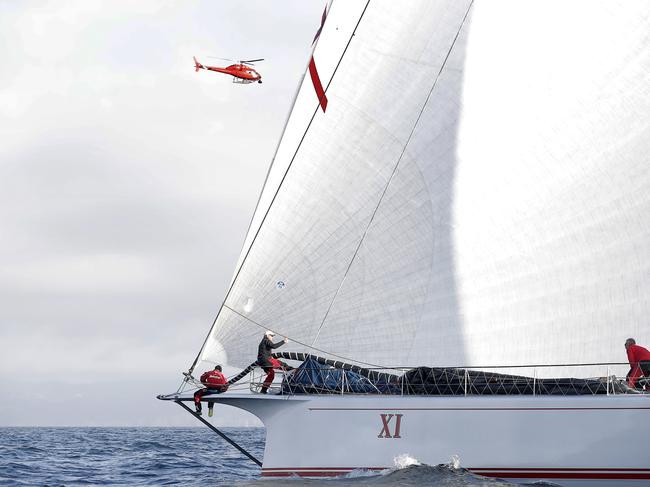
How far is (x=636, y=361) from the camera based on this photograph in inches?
522

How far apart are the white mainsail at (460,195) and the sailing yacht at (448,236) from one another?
0.03 m

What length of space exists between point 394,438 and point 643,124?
585cm

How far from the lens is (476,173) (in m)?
14.3

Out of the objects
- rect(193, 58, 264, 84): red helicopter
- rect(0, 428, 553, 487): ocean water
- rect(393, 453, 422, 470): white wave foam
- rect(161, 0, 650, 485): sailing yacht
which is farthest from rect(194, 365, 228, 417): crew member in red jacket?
rect(193, 58, 264, 84): red helicopter

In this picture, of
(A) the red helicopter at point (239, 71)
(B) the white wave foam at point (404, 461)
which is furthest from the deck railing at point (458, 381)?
(A) the red helicopter at point (239, 71)

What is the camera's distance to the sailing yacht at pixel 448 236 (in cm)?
1371

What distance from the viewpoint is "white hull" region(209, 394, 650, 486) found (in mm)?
12516

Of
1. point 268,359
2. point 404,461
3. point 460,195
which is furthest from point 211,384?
point 460,195

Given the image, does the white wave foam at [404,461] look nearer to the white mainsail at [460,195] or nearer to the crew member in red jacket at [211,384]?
the white mainsail at [460,195]

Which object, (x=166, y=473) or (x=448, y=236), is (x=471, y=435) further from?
(x=166, y=473)

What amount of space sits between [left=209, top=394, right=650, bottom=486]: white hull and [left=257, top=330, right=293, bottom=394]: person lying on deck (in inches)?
22.7

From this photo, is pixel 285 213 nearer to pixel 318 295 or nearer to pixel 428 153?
pixel 318 295

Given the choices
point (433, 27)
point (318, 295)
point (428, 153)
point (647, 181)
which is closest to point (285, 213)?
point (318, 295)

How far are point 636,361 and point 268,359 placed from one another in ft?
17.9
